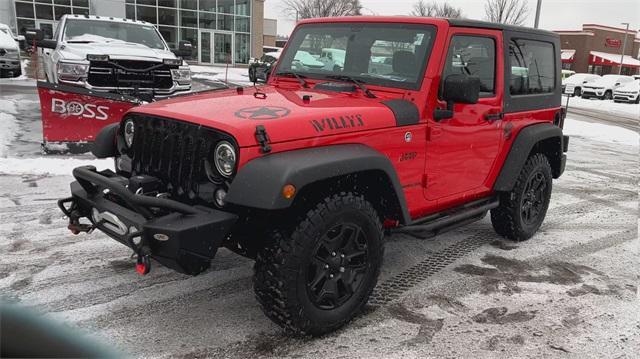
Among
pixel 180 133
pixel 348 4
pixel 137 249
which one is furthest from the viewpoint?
pixel 348 4

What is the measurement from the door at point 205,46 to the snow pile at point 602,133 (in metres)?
21.0

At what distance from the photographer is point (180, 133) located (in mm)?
3008


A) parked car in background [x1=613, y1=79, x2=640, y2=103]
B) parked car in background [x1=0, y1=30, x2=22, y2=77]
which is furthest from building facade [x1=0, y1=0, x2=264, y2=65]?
parked car in background [x1=613, y1=79, x2=640, y2=103]

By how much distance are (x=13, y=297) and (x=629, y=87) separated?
98.3ft

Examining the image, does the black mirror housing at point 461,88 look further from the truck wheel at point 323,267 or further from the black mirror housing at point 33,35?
the black mirror housing at point 33,35

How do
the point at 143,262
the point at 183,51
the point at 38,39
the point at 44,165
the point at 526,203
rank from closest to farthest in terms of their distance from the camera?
1. the point at 143,262
2. the point at 526,203
3. the point at 44,165
4. the point at 38,39
5. the point at 183,51

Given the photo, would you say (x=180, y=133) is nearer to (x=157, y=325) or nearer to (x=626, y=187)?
(x=157, y=325)

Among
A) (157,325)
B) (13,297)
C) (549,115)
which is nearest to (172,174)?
(157,325)

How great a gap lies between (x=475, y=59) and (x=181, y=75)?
21.2 ft

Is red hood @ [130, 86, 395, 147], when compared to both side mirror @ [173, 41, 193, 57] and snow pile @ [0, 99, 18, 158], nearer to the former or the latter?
snow pile @ [0, 99, 18, 158]

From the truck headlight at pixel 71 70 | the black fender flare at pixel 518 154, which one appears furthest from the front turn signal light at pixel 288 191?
the truck headlight at pixel 71 70

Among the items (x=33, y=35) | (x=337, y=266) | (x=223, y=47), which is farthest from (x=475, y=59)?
(x=223, y=47)

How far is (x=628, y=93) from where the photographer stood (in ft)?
87.6

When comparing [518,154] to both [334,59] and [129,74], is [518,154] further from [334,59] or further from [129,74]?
[129,74]
